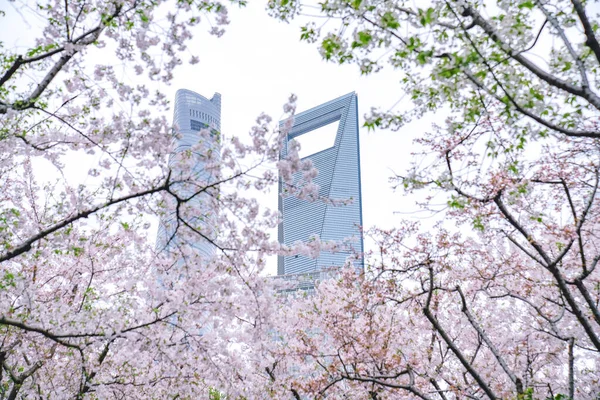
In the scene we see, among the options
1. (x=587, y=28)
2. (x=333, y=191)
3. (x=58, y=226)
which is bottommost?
(x=58, y=226)

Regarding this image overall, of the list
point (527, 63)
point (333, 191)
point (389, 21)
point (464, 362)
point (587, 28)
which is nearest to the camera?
point (587, 28)

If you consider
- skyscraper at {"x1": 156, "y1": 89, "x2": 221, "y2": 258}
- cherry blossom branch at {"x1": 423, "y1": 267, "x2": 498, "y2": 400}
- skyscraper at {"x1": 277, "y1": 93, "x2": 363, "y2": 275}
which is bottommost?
cherry blossom branch at {"x1": 423, "y1": 267, "x2": 498, "y2": 400}

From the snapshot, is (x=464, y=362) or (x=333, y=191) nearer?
(x=464, y=362)

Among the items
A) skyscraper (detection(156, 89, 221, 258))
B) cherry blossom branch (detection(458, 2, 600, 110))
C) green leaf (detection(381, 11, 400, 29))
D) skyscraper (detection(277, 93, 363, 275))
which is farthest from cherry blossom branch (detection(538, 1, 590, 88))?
skyscraper (detection(277, 93, 363, 275))

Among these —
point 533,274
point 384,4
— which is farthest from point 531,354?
point 384,4

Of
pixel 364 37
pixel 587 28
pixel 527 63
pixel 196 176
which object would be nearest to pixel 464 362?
pixel 527 63

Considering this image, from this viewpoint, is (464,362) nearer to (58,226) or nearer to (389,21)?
(389,21)

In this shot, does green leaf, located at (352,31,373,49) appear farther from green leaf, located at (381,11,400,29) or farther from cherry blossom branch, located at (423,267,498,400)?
cherry blossom branch, located at (423,267,498,400)

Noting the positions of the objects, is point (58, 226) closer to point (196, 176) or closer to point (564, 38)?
point (196, 176)

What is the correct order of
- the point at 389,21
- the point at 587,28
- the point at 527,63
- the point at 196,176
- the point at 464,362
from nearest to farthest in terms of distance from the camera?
the point at 587,28 < the point at 389,21 < the point at 527,63 < the point at 196,176 < the point at 464,362

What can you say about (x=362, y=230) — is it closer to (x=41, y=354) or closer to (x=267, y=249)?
(x=267, y=249)

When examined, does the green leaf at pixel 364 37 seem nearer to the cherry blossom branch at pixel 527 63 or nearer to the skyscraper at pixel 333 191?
the cherry blossom branch at pixel 527 63

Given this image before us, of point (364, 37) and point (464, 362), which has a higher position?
point (364, 37)

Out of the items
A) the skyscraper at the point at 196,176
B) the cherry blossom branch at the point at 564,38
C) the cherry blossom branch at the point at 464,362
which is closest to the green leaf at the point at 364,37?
the cherry blossom branch at the point at 564,38
